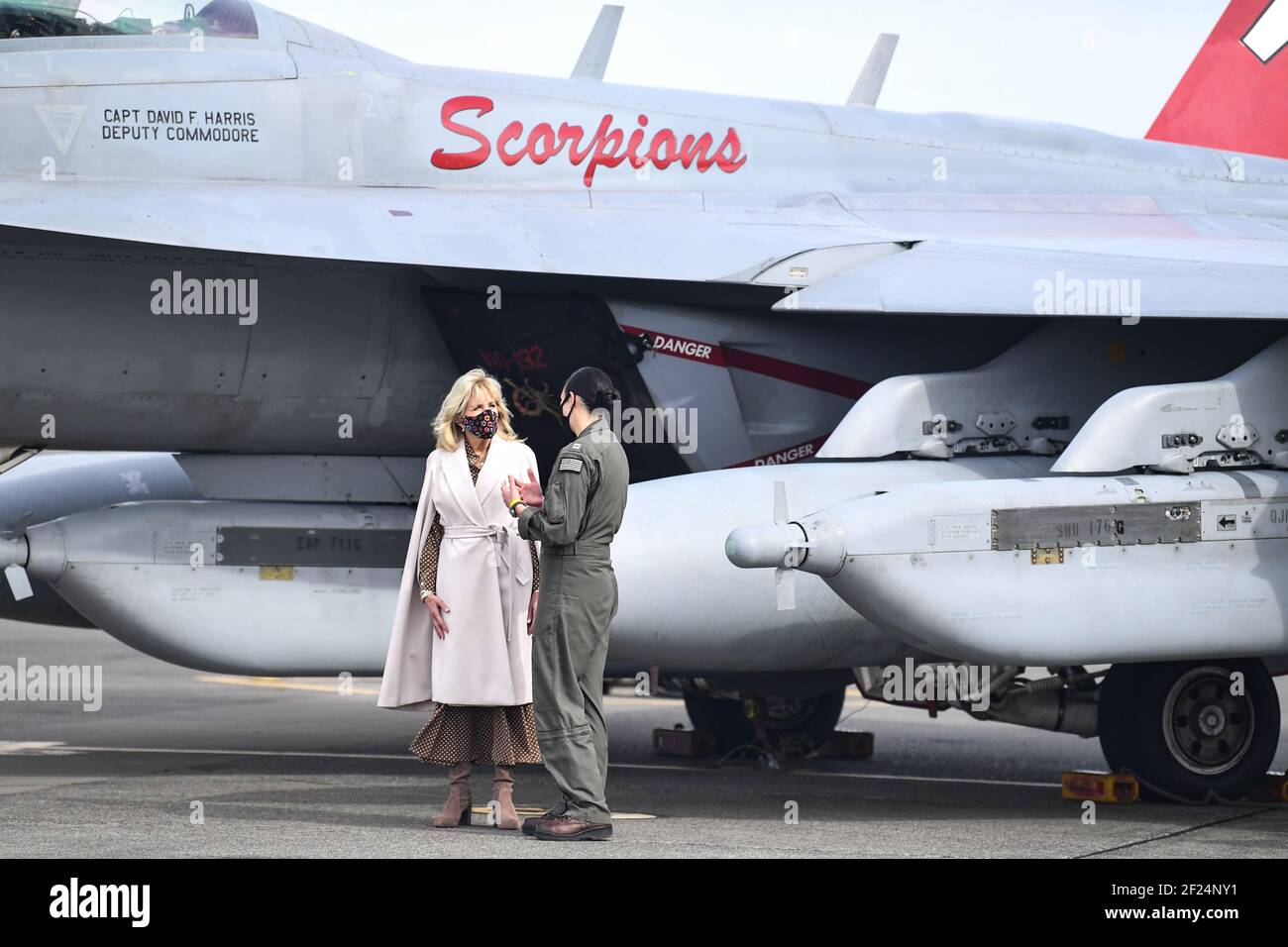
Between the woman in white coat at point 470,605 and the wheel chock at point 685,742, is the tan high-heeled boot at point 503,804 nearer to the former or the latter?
the woman in white coat at point 470,605

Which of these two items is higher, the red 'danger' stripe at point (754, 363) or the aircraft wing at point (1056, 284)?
the aircraft wing at point (1056, 284)

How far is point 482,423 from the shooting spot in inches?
275

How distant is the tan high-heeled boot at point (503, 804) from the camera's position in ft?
23.4

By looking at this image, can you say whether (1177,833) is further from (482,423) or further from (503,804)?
(482,423)

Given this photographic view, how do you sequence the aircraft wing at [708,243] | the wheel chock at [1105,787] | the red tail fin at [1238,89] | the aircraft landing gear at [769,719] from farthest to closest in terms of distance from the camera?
1. the red tail fin at [1238,89]
2. the aircraft landing gear at [769,719]
3. the wheel chock at [1105,787]
4. the aircraft wing at [708,243]

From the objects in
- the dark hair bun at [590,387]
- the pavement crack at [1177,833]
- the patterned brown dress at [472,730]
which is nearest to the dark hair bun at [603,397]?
the dark hair bun at [590,387]

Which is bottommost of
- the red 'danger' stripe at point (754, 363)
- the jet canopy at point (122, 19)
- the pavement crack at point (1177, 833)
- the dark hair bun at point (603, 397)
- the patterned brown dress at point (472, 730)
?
the pavement crack at point (1177, 833)

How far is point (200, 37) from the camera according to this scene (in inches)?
348

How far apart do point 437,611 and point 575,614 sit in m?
0.58

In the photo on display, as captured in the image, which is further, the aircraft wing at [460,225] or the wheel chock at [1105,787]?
the wheel chock at [1105,787]

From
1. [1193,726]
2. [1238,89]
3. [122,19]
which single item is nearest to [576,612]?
[1193,726]

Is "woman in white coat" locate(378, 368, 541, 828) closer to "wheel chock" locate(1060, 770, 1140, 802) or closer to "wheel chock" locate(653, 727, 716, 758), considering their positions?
"wheel chock" locate(1060, 770, 1140, 802)

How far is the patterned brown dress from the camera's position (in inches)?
278

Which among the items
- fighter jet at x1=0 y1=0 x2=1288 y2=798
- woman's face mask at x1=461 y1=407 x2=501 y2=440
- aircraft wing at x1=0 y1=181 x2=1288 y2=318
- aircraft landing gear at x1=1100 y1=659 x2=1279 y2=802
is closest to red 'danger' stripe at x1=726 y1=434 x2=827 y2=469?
fighter jet at x1=0 y1=0 x2=1288 y2=798
